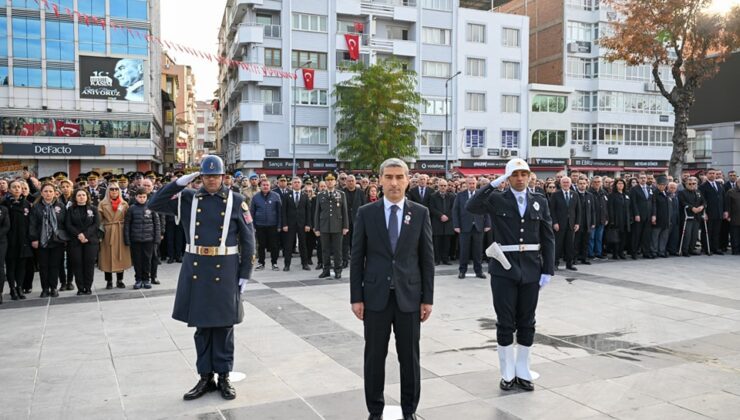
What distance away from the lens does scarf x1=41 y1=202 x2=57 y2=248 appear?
11039 millimetres

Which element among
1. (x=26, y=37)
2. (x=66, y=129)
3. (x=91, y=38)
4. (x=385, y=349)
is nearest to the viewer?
(x=385, y=349)

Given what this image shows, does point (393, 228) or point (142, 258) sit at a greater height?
point (393, 228)

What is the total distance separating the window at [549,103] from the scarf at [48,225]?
4924 cm

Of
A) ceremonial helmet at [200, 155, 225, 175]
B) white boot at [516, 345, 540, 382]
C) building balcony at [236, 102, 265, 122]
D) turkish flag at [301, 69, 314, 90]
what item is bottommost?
white boot at [516, 345, 540, 382]

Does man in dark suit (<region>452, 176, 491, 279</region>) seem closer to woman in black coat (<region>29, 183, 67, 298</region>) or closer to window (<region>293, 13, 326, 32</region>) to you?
woman in black coat (<region>29, 183, 67, 298</region>)

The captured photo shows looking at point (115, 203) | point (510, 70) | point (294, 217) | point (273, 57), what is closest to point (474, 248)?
point (294, 217)

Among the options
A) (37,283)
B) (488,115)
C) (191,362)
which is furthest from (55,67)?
(191,362)

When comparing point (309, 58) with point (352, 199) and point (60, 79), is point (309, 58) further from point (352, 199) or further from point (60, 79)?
point (352, 199)

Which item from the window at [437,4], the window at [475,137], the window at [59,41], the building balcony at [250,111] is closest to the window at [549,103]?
the window at [475,137]

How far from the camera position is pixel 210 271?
18.9 feet

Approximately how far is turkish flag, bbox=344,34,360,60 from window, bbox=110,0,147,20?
16.4 m

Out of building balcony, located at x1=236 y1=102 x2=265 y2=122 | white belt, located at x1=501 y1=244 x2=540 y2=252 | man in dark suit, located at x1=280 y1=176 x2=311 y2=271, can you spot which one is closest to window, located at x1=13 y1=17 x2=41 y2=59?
building balcony, located at x1=236 y1=102 x2=265 y2=122

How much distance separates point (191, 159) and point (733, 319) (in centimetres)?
13582

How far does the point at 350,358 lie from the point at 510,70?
51.4 m
